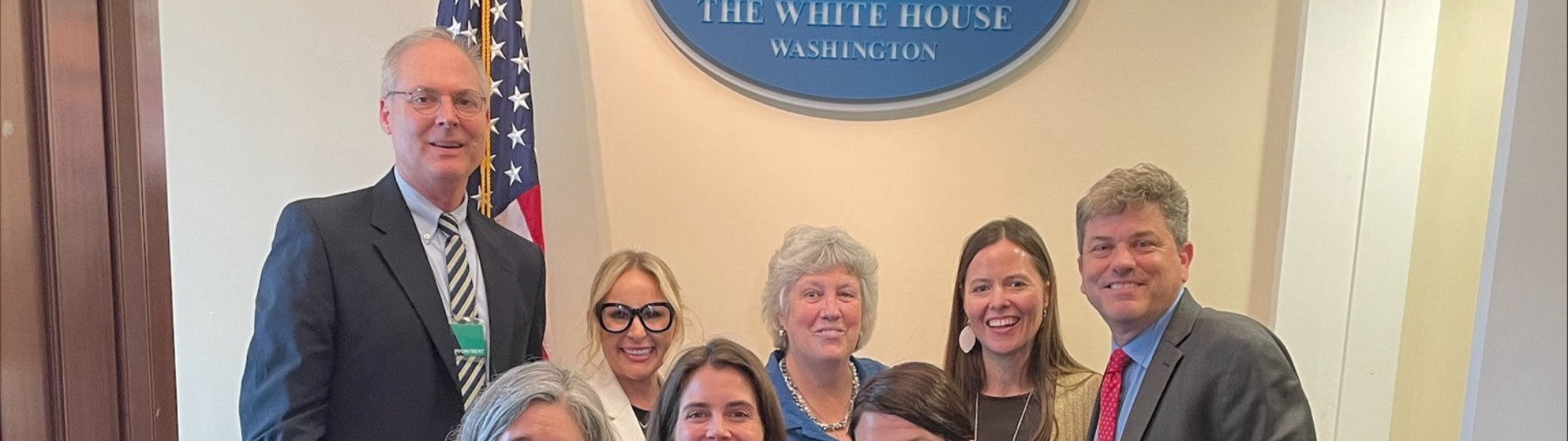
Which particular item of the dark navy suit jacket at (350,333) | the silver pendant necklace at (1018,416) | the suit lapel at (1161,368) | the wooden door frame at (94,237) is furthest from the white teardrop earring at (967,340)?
the wooden door frame at (94,237)

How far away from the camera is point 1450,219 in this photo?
261 centimetres

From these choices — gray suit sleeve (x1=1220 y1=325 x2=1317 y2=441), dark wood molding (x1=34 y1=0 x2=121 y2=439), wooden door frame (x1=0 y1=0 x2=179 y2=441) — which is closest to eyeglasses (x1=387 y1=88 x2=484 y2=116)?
wooden door frame (x1=0 y1=0 x2=179 y2=441)

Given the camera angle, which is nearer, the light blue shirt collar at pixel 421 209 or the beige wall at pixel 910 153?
the light blue shirt collar at pixel 421 209

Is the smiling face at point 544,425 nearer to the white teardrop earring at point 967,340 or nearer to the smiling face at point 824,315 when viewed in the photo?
the smiling face at point 824,315

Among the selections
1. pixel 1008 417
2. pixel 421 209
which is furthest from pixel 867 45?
pixel 421 209

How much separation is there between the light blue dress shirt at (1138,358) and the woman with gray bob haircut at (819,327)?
0.57m

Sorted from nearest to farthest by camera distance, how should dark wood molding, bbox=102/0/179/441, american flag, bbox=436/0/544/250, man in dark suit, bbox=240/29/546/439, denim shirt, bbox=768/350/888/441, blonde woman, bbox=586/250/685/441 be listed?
dark wood molding, bbox=102/0/179/441 < man in dark suit, bbox=240/29/546/439 < denim shirt, bbox=768/350/888/441 < blonde woman, bbox=586/250/685/441 < american flag, bbox=436/0/544/250

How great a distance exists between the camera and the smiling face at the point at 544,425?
67.4 inches

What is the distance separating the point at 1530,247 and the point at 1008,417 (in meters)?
1.22

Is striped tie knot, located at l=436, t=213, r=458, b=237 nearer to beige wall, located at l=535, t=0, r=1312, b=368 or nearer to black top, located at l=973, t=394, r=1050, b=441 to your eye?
beige wall, located at l=535, t=0, r=1312, b=368

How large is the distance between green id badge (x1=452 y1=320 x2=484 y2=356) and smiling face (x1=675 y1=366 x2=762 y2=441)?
45cm

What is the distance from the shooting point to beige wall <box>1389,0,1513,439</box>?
254cm

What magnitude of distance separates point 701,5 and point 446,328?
124cm

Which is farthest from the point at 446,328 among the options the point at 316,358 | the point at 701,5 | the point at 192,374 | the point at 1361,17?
the point at 1361,17
